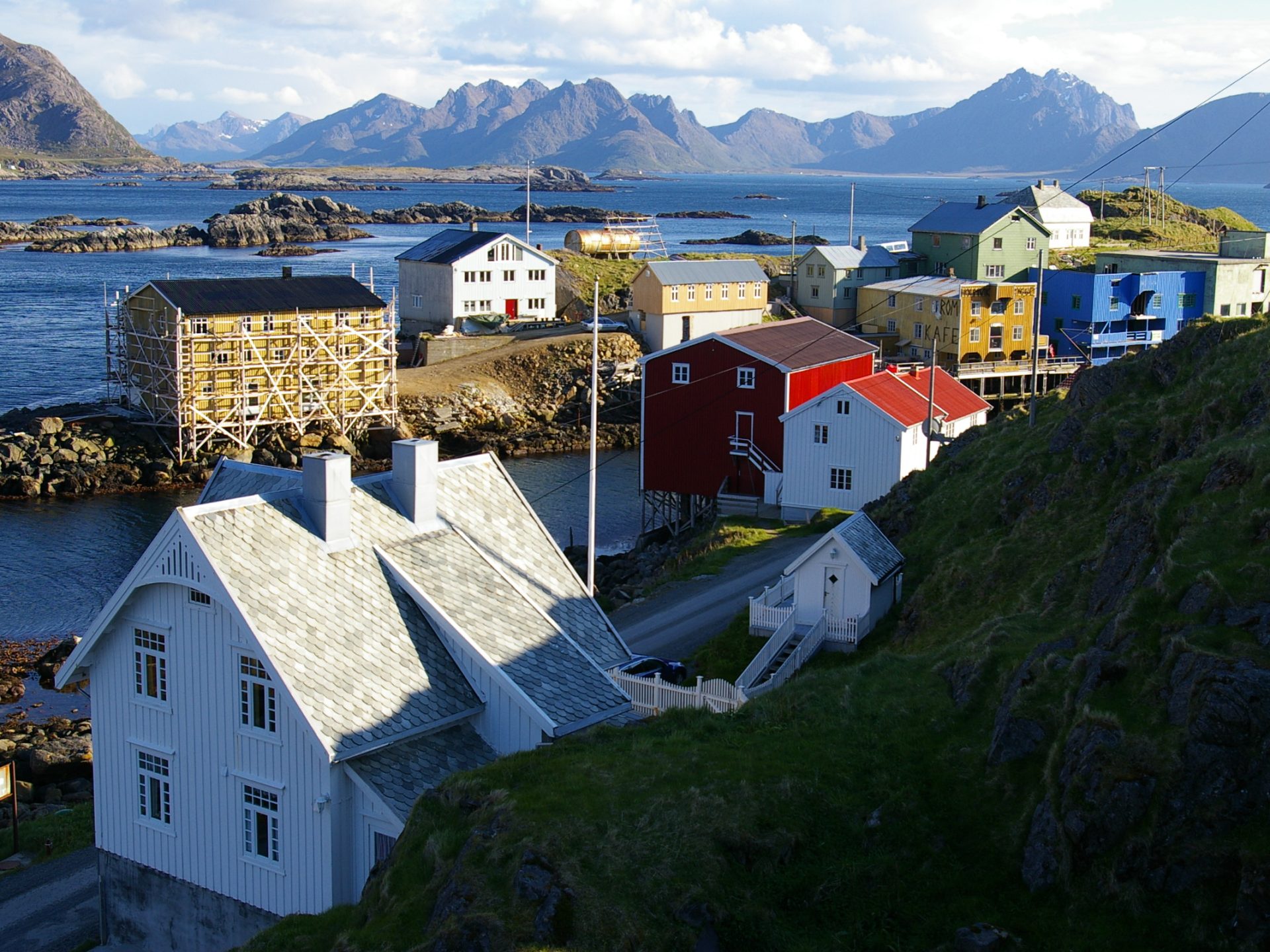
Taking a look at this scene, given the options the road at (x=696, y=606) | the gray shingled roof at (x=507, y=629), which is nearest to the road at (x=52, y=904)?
the gray shingled roof at (x=507, y=629)

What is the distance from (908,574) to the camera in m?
27.6

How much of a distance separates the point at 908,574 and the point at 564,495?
2811 centimetres

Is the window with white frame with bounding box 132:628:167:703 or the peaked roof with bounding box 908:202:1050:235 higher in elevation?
the peaked roof with bounding box 908:202:1050:235

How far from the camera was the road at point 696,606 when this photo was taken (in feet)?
93.5

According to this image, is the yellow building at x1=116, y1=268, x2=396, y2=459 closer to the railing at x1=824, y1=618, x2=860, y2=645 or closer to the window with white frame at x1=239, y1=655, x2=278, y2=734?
the railing at x1=824, y1=618, x2=860, y2=645

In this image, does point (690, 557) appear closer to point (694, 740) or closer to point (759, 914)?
point (694, 740)

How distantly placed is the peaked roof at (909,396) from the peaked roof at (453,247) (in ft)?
119

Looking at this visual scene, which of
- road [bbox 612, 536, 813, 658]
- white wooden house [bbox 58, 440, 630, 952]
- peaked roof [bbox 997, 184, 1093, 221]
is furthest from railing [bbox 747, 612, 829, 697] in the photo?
peaked roof [bbox 997, 184, 1093, 221]

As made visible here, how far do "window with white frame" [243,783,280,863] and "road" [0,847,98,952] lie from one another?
4083mm

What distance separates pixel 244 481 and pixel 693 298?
56.0 metres

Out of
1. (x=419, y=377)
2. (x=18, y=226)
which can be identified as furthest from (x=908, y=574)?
→ (x=18, y=226)

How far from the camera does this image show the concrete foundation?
17.1 m

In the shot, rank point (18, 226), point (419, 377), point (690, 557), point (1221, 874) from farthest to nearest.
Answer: point (18, 226)
point (419, 377)
point (690, 557)
point (1221, 874)

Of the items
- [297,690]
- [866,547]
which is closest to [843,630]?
[866,547]
